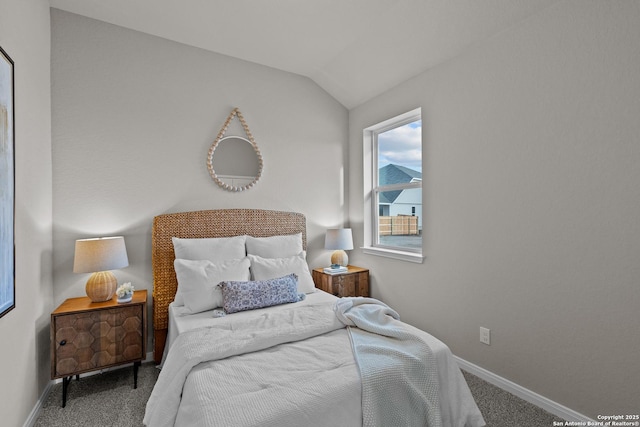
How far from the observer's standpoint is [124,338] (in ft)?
7.32

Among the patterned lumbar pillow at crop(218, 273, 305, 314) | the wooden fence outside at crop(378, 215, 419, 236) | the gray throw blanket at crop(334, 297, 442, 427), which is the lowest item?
the gray throw blanket at crop(334, 297, 442, 427)

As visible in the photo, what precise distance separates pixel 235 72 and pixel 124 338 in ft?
8.41

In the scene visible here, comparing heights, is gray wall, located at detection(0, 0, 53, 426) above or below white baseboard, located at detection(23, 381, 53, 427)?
above

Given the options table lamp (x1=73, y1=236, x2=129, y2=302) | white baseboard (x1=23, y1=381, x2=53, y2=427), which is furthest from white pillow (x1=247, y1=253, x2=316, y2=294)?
white baseboard (x1=23, y1=381, x2=53, y2=427)

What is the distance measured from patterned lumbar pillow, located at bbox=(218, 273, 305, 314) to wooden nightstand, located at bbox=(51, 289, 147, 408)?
649mm

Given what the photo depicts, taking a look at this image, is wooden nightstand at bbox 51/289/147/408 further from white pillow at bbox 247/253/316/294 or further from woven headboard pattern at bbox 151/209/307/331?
white pillow at bbox 247/253/316/294

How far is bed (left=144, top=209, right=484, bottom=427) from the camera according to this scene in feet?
4.02

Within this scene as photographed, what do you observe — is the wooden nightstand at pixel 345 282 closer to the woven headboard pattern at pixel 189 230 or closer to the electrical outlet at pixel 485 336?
the woven headboard pattern at pixel 189 230

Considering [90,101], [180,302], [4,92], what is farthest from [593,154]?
[90,101]

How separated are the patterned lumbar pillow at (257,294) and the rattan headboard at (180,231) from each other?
2.16 feet

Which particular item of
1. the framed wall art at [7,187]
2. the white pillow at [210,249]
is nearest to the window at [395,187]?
the white pillow at [210,249]

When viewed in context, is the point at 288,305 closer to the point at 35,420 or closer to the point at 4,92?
the point at 35,420

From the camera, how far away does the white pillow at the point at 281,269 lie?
2.61m

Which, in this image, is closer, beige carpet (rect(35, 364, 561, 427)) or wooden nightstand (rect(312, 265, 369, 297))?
beige carpet (rect(35, 364, 561, 427))
